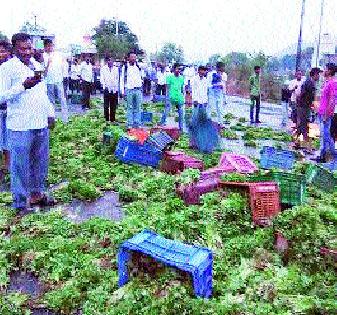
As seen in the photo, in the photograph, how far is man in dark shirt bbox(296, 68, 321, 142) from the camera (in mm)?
12578

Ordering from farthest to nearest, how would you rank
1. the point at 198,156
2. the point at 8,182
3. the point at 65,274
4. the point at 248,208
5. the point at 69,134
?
1. the point at 69,134
2. the point at 198,156
3. the point at 8,182
4. the point at 248,208
5. the point at 65,274

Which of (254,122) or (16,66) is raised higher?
(16,66)

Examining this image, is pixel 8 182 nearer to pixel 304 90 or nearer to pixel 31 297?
pixel 31 297

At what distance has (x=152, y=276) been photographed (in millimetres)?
4578

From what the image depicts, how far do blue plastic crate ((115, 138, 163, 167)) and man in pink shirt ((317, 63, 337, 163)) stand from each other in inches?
152

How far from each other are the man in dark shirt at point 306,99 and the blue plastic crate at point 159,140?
4296mm

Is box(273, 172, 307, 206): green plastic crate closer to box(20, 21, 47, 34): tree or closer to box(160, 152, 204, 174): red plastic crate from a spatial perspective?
box(160, 152, 204, 174): red plastic crate

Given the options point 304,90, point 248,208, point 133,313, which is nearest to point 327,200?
point 248,208

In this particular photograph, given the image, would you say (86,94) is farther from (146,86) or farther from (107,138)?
(107,138)

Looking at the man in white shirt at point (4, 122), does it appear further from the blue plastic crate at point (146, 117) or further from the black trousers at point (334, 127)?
the black trousers at point (334, 127)

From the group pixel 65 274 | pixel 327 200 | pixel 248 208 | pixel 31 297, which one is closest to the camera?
pixel 31 297

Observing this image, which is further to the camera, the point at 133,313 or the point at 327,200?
the point at 327,200

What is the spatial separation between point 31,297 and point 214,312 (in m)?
1.84

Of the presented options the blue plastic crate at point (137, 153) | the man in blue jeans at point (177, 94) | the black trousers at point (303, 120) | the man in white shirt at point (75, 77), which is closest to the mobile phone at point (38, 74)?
the blue plastic crate at point (137, 153)
